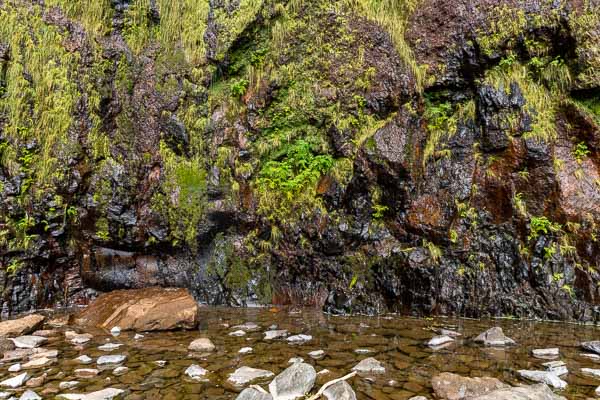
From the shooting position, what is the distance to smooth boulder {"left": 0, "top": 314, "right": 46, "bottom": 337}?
17.9ft

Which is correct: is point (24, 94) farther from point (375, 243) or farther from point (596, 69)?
point (596, 69)

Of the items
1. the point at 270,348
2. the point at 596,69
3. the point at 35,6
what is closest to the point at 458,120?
the point at 596,69

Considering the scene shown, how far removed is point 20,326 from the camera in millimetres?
5637

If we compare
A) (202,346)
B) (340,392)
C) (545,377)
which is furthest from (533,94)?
(202,346)

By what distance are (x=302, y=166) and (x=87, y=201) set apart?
4.29m

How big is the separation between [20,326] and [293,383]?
429cm

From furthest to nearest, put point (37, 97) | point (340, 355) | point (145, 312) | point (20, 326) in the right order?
point (37, 97) → point (145, 312) → point (20, 326) → point (340, 355)

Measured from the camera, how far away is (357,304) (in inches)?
278

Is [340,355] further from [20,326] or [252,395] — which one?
[20,326]

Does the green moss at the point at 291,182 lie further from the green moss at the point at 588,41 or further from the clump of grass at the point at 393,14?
the green moss at the point at 588,41

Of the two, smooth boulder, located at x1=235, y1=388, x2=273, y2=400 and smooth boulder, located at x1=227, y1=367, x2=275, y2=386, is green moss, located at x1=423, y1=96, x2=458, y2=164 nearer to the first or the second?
smooth boulder, located at x1=227, y1=367, x2=275, y2=386

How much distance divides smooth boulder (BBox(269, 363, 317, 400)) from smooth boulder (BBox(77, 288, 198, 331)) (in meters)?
2.56

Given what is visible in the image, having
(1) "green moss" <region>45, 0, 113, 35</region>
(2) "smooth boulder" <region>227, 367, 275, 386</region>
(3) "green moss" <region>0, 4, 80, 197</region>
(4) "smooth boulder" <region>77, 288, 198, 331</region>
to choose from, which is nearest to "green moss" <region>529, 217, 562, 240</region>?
(2) "smooth boulder" <region>227, 367, 275, 386</region>

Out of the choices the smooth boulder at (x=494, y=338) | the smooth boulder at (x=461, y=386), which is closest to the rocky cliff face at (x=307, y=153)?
the smooth boulder at (x=494, y=338)
